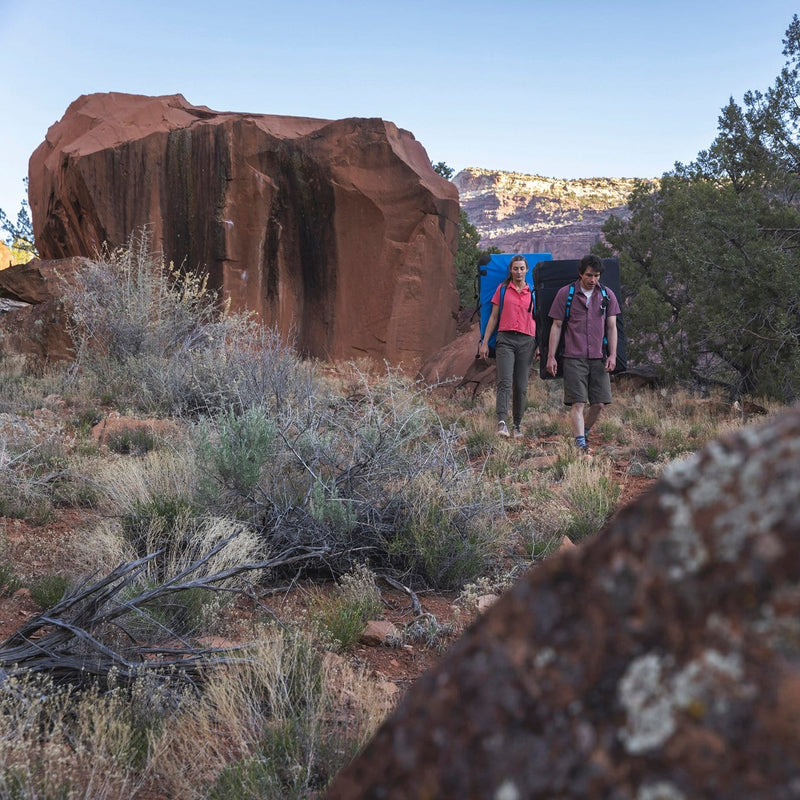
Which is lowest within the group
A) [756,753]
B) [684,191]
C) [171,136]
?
[756,753]

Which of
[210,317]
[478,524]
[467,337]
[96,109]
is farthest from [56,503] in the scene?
[96,109]

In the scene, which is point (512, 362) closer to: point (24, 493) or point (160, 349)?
point (24, 493)

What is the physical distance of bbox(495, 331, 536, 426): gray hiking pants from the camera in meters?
7.76

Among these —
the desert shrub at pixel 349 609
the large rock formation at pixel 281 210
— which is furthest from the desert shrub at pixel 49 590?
the large rock formation at pixel 281 210

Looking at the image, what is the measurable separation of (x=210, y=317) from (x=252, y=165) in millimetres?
4109

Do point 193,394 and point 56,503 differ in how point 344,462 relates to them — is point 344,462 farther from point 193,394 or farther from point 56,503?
point 193,394

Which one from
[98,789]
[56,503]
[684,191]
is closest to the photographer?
[98,789]

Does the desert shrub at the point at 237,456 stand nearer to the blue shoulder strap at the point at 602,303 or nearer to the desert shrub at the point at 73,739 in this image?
the desert shrub at the point at 73,739

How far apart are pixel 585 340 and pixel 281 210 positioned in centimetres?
948

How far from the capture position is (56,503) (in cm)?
470

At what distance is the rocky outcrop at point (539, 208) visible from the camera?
49009mm

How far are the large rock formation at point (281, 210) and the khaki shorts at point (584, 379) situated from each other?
780 cm

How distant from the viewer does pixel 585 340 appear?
6910mm

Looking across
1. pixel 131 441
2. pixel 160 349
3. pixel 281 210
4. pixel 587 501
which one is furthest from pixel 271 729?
pixel 281 210
